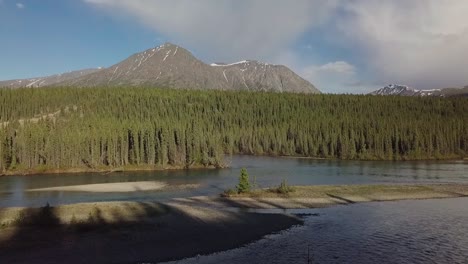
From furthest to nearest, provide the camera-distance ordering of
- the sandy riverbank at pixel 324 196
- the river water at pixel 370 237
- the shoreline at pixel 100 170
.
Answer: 1. the shoreline at pixel 100 170
2. the sandy riverbank at pixel 324 196
3. the river water at pixel 370 237

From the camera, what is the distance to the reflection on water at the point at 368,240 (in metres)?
36.0

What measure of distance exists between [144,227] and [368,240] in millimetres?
21858

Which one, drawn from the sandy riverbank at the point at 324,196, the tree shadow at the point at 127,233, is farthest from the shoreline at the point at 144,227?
the sandy riverbank at the point at 324,196

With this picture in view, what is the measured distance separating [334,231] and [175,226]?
16.1m

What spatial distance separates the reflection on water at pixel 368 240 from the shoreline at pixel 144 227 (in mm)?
2566

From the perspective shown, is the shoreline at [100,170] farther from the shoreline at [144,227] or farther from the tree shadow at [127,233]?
the tree shadow at [127,233]

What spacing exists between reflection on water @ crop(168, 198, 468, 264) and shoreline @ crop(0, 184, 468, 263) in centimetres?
257

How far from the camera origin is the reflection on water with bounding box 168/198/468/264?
36.0 m

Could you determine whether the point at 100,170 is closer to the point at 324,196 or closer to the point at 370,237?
the point at 324,196

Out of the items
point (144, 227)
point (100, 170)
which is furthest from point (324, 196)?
point (100, 170)

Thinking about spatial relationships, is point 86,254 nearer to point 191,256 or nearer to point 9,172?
point 191,256

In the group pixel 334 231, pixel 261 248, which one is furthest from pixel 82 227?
pixel 334 231

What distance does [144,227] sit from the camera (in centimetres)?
4672

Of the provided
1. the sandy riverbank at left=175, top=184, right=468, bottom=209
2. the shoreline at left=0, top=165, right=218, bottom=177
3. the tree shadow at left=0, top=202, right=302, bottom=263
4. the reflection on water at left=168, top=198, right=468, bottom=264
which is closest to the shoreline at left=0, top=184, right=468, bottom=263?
the tree shadow at left=0, top=202, right=302, bottom=263
